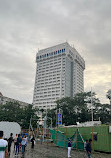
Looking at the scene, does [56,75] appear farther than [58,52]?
No

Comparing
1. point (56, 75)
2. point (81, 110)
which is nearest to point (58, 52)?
point (56, 75)

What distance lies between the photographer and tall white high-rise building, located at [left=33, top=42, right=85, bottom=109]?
128250 mm

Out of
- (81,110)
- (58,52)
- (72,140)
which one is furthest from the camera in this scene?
(58,52)

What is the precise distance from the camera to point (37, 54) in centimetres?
15612

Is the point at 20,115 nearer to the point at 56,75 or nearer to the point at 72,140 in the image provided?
the point at 72,140

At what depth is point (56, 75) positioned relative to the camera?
5340 inches

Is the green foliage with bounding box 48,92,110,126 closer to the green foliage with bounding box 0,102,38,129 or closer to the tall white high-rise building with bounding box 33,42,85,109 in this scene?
the green foliage with bounding box 0,102,38,129

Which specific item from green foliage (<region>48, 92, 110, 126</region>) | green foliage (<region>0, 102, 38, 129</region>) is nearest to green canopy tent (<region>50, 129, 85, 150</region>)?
green foliage (<region>0, 102, 38, 129</region>)

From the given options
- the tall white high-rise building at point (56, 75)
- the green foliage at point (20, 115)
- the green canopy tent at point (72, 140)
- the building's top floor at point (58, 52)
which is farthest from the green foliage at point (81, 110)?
the building's top floor at point (58, 52)

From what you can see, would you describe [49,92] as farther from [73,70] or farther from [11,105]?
[11,105]

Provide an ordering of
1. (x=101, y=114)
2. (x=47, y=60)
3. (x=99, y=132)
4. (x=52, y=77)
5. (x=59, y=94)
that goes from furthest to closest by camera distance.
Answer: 1. (x=47, y=60)
2. (x=52, y=77)
3. (x=59, y=94)
4. (x=101, y=114)
5. (x=99, y=132)

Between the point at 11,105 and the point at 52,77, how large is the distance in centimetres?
7971

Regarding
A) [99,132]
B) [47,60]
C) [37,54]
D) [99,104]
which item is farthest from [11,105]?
[37,54]

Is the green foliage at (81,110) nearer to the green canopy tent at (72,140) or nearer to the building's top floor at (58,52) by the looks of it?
the green canopy tent at (72,140)
